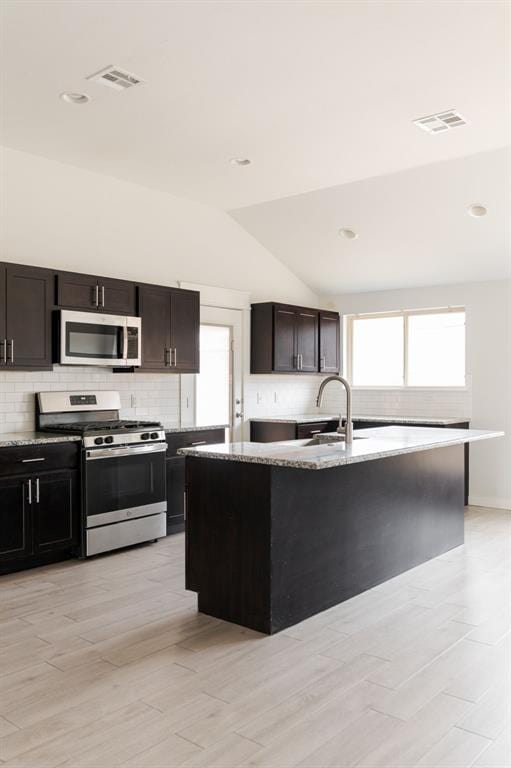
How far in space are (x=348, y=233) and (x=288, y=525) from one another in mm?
3949

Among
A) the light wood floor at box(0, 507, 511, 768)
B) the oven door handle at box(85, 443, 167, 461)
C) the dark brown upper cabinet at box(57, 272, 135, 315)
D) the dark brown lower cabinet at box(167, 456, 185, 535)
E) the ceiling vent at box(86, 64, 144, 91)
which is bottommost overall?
the light wood floor at box(0, 507, 511, 768)

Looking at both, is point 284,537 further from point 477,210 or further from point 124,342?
point 477,210

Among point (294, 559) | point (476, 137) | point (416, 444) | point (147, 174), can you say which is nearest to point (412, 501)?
point (416, 444)

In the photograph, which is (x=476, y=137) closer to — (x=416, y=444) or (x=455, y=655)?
(x=416, y=444)

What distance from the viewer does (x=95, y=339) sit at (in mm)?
5117

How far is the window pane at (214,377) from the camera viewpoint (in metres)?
6.56

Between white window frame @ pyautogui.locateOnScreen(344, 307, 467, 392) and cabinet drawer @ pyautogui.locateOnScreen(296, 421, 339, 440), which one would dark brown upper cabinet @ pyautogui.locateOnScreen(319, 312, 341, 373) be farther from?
cabinet drawer @ pyautogui.locateOnScreen(296, 421, 339, 440)

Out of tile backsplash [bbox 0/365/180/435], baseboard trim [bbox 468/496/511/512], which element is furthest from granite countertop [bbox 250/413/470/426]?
tile backsplash [bbox 0/365/180/435]

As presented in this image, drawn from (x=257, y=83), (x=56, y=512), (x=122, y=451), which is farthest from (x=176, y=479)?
(x=257, y=83)

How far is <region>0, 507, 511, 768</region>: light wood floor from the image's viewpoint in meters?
2.33

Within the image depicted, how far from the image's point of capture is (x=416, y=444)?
4047mm

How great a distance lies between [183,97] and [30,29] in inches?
39.8

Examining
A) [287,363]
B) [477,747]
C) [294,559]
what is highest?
[287,363]

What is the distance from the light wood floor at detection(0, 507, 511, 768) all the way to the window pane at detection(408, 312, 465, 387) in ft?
10.5
